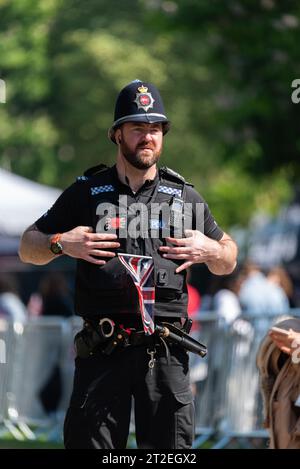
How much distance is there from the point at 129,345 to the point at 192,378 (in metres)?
6.23

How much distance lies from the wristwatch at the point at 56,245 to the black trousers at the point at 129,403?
1.87 feet

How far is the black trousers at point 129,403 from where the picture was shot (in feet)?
A: 20.2

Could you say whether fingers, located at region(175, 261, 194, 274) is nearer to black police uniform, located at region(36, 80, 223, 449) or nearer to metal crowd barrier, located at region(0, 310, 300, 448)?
black police uniform, located at region(36, 80, 223, 449)

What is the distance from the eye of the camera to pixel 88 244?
6.18m

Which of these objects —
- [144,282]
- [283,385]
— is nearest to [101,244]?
[144,282]

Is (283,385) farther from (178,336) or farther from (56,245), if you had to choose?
(56,245)

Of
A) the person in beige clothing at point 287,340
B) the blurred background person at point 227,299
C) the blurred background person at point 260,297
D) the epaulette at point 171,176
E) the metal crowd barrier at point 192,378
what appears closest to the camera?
the epaulette at point 171,176

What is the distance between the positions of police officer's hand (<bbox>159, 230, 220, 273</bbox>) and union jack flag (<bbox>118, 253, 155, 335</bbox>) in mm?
117

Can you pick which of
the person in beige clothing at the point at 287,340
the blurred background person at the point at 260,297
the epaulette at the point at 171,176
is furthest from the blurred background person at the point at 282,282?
the epaulette at the point at 171,176

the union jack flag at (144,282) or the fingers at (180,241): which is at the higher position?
the fingers at (180,241)

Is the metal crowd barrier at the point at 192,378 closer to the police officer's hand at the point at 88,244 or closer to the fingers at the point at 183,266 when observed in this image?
the fingers at the point at 183,266

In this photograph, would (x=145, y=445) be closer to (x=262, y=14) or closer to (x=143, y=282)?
(x=143, y=282)

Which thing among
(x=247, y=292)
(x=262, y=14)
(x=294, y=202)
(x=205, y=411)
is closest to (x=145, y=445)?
(x=205, y=411)
